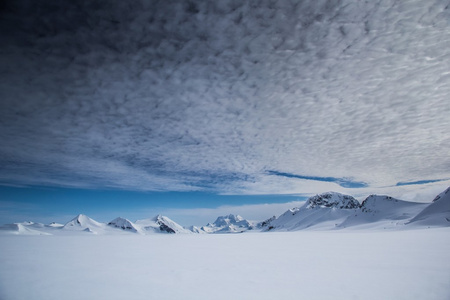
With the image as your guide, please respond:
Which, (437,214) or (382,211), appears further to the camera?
(382,211)

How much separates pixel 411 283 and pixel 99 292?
35.0ft

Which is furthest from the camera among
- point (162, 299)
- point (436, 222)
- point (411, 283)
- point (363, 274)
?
point (436, 222)

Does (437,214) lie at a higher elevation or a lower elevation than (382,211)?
higher

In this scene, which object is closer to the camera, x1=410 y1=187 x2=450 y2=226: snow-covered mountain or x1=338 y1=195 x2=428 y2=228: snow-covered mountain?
x1=410 y1=187 x2=450 y2=226: snow-covered mountain

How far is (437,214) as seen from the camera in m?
78.9

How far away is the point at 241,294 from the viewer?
681 cm

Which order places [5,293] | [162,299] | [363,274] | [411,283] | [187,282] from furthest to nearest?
[363,274], [187,282], [411,283], [5,293], [162,299]

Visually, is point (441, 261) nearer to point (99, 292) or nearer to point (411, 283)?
point (411, 283)

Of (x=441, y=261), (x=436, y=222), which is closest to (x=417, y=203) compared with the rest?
(x=436, y=222)

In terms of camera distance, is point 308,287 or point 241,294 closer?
point 241,294

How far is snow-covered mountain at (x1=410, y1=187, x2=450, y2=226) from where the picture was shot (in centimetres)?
7194

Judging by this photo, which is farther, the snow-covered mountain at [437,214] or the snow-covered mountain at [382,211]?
the snow-covered mountain at [382,211]

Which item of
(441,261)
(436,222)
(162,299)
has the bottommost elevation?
(436,222)

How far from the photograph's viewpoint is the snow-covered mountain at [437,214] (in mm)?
71938
